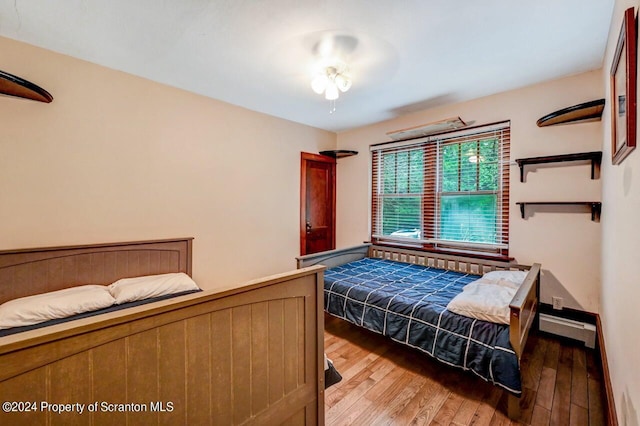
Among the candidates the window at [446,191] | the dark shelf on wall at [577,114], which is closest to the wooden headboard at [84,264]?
the window at [446,191]

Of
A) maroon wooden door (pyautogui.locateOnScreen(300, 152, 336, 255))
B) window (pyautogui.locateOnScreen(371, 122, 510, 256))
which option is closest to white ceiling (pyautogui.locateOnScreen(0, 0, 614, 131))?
window (pyautogui.locateOnScreen(371, 122, 510, 256))

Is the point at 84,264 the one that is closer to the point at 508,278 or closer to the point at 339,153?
the point at 339,153

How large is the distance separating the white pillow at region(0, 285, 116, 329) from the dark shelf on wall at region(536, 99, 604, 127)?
396 cm

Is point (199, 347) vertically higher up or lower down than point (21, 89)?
lower down

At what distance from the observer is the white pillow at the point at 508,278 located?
2338mm

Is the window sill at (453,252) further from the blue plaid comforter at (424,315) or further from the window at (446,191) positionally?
the blue plaid comforter at (424,315)

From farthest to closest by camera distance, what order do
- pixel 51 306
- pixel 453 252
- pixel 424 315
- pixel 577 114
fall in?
pixel 453 252 < pixel 577 114 < pixel 424 315 < pixel 51 306

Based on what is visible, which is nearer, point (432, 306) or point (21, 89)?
point (21, 89)

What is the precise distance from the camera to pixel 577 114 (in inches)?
92.7

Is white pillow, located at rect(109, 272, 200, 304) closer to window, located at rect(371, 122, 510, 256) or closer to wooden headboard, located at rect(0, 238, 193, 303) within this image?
wooden headboard, located at rect(0, 238, 193, 303)

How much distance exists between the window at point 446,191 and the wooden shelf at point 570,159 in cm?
23

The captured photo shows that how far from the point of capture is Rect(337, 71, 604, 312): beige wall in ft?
7.90

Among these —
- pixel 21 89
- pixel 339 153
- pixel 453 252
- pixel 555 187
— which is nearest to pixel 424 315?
pixel 453 252

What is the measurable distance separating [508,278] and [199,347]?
2.59 m
